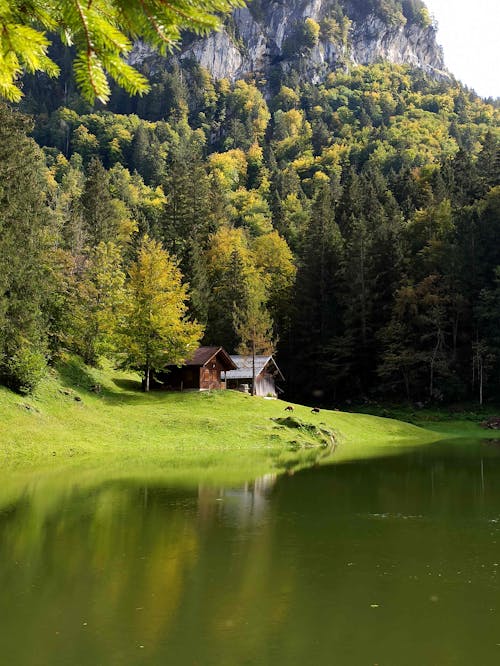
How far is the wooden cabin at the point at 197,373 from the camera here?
52.2 m

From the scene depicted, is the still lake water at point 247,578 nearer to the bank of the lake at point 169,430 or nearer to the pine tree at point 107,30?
the pine tree at point 107,30

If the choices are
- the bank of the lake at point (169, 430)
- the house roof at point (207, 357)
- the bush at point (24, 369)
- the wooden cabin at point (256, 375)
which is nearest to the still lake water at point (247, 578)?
the bank of the lake at point (169, 430)

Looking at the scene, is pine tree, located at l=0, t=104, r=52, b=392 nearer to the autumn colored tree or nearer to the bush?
the bush

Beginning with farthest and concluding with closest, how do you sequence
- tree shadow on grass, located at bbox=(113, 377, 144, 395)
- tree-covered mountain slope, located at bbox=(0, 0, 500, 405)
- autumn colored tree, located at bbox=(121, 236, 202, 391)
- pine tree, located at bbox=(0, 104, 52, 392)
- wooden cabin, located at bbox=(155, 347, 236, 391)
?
wooden cabin, located at bbox=(155, 347, 236, 391)
tree shadow on grass, located at bbox=(113, 377, 144, 395)
autumn colored tree, located at bbox=(121, 236, 202, 391)
tree-covered mountain slope, located at bbox=(0, 0, 500, 405)
pine tree, located at bbox=(0, 104, 52, 392)

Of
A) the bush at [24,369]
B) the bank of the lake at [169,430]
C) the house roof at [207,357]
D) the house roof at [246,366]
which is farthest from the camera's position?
the house roof at [246,366]

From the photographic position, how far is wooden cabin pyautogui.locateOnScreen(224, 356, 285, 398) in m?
59.0

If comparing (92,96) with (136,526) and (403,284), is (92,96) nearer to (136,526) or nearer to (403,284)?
(136,526)

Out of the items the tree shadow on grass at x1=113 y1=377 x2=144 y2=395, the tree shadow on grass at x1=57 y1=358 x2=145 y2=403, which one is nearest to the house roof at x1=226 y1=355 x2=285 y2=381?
the tree shadow on grass at x1=113 y1=377 x2=144 y2=395

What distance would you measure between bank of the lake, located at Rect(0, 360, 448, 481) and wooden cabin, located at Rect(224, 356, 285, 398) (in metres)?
8.35

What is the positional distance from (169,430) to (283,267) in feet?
152

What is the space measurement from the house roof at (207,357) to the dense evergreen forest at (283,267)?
6.09 feet

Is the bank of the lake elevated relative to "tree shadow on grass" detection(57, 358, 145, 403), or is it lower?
lower

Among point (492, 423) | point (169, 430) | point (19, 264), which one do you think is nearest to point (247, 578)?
point (169, 430)

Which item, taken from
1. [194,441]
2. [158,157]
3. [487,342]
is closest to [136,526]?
[194,441]
